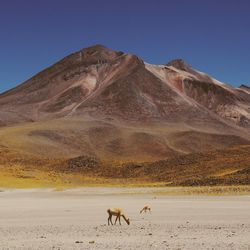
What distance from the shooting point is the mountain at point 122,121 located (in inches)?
5022

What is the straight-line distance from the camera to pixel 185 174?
2375 inches

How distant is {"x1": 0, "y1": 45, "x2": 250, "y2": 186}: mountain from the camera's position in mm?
127562

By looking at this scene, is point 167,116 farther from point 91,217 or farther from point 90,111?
point 91,217

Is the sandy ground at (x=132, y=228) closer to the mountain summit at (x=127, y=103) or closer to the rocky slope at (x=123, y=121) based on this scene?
the rocky slope at (x=123, y=121)

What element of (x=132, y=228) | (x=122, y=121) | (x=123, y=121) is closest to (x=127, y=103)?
(x=123, y=121)

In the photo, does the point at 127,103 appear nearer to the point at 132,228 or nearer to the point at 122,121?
the point at 122,121

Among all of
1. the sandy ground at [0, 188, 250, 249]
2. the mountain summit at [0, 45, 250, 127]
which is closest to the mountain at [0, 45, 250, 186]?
the mountain summit at [0, 45, 250, 127]

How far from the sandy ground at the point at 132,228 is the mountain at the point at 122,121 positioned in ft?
240

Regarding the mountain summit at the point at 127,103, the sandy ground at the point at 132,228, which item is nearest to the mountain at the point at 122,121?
the mountain summit at the point at 127,103

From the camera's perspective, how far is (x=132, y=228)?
63.4ft

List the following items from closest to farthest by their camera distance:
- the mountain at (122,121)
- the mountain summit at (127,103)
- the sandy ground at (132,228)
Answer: the sandy ground at (132,228) < the mountain at (122,121) < the mountain summit at (127,103)

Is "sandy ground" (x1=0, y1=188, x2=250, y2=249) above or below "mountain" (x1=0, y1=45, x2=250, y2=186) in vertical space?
below

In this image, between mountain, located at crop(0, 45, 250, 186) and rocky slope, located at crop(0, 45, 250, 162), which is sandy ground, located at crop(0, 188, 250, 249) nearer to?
mountain, located at crop(0, 45, 250, 186)

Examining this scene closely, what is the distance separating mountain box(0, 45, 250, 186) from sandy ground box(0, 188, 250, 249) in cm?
7323
